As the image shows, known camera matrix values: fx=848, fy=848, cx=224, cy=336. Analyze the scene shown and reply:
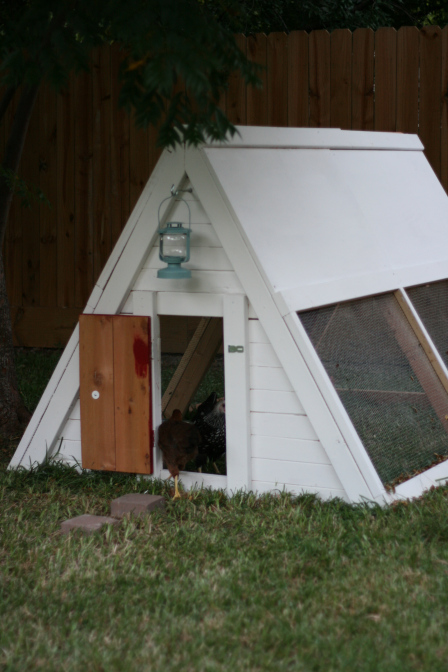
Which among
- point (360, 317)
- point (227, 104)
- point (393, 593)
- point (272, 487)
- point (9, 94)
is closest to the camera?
point (393, 593)

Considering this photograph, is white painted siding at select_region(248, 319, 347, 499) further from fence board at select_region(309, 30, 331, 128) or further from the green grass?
fence board at select_region(309, 30, 331, 128)

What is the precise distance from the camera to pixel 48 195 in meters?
7.64

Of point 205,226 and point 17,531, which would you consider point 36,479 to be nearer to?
point 17,531

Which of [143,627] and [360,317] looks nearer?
[143,627]

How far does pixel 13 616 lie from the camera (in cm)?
285

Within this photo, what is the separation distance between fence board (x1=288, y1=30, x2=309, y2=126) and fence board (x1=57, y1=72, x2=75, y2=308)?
2.02 meters

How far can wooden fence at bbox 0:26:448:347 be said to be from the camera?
6406mm

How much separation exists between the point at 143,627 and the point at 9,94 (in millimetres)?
3811

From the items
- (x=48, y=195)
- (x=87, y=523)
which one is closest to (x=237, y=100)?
(x=48, y=195)

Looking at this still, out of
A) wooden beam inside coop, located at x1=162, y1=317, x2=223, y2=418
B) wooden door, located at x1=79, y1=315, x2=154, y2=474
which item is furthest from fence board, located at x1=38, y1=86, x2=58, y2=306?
wooden door, located at x1=79, y1=315, x2=154, y2=474

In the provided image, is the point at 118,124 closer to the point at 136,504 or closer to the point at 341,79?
the point at 341,79

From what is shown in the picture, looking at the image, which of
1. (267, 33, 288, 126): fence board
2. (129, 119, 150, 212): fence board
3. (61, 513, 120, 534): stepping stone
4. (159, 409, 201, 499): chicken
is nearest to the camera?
(61, 513, 120, 534): stepping stone

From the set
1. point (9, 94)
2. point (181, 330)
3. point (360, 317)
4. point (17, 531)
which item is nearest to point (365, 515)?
point (360, 317)

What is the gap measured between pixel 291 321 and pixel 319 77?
3.45 meters
